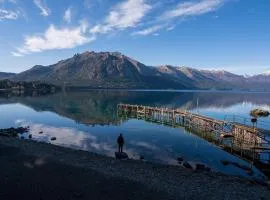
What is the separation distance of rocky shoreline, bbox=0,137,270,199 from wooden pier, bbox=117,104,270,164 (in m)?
16.0

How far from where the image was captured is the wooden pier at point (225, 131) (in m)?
41.6

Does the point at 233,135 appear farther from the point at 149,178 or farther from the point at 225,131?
the point at 149,178

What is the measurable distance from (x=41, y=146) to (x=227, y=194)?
2553 centimetres

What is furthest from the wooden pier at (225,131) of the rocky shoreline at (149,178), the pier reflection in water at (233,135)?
the rocky shoreline at (149,178)

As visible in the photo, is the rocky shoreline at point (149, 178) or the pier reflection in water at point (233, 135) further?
the pier reflection in water at point (233, 135)

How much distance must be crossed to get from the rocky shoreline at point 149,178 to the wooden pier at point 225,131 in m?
16.0

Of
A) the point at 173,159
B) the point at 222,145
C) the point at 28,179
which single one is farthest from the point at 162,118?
the point at 28,179

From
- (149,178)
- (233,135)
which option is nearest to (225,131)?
(233,135)

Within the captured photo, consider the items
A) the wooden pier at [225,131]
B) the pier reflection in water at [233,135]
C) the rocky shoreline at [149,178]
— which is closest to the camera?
the rocky shoreline at [149,178]

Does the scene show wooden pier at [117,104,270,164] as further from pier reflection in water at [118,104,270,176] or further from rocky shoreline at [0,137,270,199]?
rocky shoreline at [0,137,270,199]

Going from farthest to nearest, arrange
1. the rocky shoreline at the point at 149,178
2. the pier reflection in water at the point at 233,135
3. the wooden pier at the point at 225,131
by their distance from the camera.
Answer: the wooden pier at the point at 225,131
the pier reflection in water at the point at 233,135
the rocky shoreline at the point at 149,178

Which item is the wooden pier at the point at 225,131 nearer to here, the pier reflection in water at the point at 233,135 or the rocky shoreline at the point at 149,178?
the pier reflection in water at the point at 233,135

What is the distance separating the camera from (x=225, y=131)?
190ft

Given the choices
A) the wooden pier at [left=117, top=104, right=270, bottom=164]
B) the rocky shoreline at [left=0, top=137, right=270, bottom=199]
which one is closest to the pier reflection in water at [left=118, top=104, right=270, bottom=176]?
the wooden pier at [left=117, top=104, right=270, bottom=164]
